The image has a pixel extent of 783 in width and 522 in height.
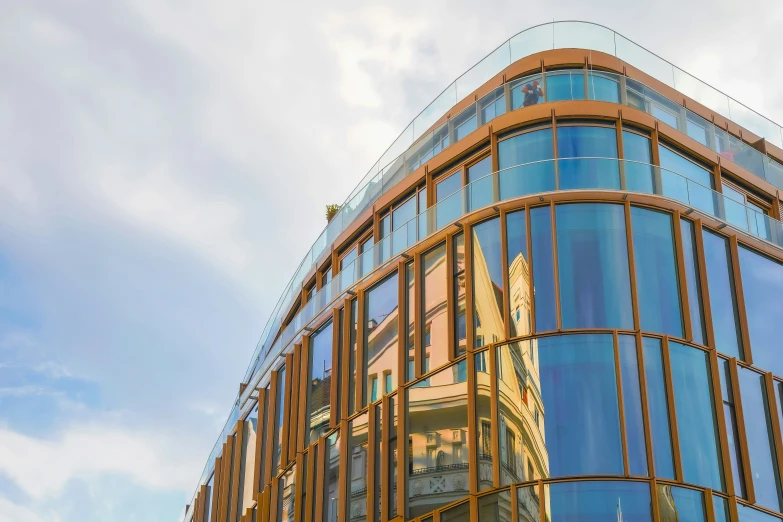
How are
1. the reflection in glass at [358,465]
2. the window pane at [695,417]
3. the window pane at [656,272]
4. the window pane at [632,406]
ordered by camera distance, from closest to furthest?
the window pane at [632,406] < the window pane at [695,417] < the window pane at [656,272] < the reflection in glass at [358,465]

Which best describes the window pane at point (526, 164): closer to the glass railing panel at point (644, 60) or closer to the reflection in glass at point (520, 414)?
the reflection in glass at point (520, 414)

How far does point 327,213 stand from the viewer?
128 ft

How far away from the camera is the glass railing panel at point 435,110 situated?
3288cm

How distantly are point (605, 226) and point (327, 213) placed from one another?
1457 centimetres

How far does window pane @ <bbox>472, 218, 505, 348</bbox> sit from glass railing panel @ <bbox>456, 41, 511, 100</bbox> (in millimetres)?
6073

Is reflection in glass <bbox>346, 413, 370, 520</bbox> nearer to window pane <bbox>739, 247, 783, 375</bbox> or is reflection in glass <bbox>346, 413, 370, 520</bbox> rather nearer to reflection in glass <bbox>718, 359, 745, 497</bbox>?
reflection in glass <bbox>718, 359, 745, 497</bbox>

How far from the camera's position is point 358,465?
1116 inches

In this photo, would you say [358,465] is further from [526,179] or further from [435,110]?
[435,110]

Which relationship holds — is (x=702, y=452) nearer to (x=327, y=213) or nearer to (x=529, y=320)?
(x=529, y=320)

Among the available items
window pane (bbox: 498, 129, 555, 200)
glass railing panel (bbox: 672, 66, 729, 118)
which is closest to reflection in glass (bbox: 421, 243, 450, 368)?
window pane (bbox: 498, 129, 555, 200)

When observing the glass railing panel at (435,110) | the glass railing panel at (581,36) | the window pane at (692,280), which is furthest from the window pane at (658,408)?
the glass railing panel at (435,110)

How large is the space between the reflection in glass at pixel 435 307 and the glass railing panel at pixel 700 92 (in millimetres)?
9114

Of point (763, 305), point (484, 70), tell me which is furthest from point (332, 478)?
point (484, 70)

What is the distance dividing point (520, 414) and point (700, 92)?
12890 millimetres
